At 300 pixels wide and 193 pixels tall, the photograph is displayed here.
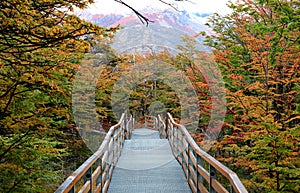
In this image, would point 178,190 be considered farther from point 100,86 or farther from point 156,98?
point 156,98

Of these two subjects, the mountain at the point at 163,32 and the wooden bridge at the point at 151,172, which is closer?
the wooden bridge at the point at 151,172

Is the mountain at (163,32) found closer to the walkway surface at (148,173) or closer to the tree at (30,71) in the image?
the walkway surface at (148,173)

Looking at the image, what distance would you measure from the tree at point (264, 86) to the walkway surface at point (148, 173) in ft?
6.24

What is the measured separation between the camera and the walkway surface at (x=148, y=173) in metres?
5.76

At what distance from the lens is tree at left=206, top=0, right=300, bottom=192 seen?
7.06 m

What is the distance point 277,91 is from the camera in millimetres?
10969

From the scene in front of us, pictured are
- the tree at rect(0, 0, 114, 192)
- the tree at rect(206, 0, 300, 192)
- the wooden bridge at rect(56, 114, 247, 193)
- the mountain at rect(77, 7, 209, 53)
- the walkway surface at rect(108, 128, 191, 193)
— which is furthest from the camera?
the mountain at rect(77, 7, 209, 53)

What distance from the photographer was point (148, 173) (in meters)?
6.80

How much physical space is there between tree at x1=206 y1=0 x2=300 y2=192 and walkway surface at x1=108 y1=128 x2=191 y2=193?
1.90 m

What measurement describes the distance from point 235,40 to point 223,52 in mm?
638

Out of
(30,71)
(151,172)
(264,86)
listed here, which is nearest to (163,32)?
(264,86)

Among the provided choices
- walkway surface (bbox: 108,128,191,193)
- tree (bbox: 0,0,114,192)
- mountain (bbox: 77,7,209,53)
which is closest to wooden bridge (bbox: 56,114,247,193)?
walkway surface (bbox: 108,128,191,193)

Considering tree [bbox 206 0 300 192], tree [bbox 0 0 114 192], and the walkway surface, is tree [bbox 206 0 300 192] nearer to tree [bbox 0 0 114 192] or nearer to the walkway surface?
the walkway surface

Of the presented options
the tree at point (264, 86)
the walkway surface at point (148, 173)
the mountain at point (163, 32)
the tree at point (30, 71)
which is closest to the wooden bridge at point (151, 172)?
the walkway surface at point (148, 173)
